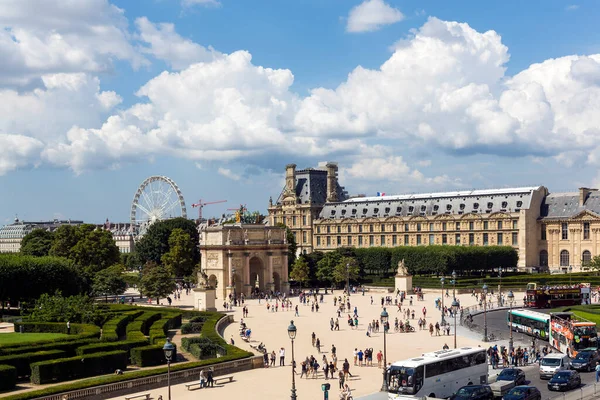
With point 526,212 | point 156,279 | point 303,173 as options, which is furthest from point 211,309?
point 303,173

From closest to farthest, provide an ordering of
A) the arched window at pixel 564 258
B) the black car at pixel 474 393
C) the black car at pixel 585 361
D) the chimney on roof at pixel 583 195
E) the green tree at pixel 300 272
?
the black car at pixel 474 393 → the black car at pixel 585 361 → the green tree at pixel 300 272 → the chimney on roof at pixel 583 195 → the arched window at pixel 564 258

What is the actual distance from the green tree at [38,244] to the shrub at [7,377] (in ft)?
262

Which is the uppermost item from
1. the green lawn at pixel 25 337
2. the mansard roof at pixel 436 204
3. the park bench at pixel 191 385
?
the mansard roof at pixel 436 204

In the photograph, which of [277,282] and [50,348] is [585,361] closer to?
[50,348]

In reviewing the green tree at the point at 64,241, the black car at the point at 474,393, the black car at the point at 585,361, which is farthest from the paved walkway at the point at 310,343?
the green tree at the point at 64,241

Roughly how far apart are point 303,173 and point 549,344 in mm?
108619

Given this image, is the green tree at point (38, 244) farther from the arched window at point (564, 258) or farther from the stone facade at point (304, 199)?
the arched window at point (564, 258)

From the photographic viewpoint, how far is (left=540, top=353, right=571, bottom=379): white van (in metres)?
43.9

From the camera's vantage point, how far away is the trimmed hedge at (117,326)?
5528 cm

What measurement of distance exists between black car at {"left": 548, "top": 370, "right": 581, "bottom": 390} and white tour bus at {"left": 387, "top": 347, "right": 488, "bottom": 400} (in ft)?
12.6

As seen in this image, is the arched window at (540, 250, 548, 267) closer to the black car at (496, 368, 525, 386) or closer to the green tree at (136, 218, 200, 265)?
the green tree at (136, 218, 200, 265)

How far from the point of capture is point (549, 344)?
192 feet

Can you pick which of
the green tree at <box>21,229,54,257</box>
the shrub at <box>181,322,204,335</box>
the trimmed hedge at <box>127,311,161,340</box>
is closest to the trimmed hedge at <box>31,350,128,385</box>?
the trimmed hedge at <box>127,311,161,340</box>

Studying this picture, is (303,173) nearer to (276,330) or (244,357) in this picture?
(276,330)
